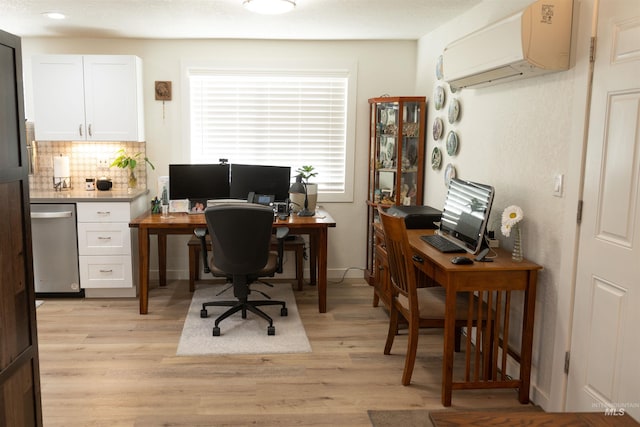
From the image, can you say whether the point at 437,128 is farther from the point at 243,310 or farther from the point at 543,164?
the point at 243,310

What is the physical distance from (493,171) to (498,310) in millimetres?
967

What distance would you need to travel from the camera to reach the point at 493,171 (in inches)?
136

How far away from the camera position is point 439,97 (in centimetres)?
440

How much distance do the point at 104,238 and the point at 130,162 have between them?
0.75m

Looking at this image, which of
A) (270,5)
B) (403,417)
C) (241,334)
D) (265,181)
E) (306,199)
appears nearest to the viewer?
(403,417)

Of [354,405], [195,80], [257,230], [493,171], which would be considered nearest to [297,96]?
[195,80]

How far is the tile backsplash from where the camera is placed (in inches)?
200

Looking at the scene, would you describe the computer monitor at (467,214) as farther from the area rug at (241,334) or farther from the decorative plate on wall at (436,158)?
the area rug at (241,334)

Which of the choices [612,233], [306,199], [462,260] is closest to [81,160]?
[306,199]

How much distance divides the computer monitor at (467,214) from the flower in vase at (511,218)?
10 cm

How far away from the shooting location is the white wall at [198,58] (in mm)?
4992

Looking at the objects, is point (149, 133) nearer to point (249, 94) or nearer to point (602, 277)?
point (249, 94)

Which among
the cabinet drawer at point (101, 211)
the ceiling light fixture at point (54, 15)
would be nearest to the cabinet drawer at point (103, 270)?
the cabinet drawer at point (101, 211)

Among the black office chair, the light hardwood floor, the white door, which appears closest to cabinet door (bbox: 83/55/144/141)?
the black office chair
